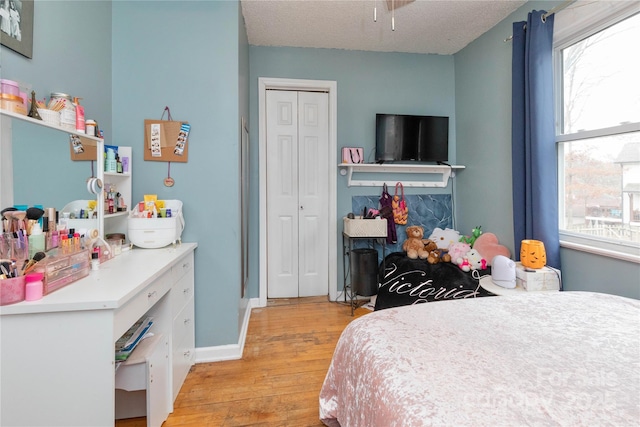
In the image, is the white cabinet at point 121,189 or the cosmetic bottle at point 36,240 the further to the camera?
the white cabinet at point 121,189

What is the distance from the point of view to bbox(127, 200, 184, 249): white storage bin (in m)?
1.83

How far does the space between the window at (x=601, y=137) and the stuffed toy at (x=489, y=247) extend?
49 cm

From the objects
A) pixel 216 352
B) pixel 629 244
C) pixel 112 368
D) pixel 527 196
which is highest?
pixel 527 196

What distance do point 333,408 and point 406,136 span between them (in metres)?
2.58

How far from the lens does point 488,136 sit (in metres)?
2.82

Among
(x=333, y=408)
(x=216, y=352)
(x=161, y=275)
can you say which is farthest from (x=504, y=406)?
(x=216, y=352)

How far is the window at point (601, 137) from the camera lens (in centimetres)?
172

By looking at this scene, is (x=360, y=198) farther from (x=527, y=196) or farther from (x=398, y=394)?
(x=398, y=394)

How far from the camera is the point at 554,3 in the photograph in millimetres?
2139

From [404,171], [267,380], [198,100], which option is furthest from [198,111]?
[404,171]

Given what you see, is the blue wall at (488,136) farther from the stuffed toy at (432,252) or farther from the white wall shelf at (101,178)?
the white wall shelf at (101,178)

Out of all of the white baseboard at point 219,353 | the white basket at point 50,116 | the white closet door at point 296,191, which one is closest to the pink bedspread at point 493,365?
the white baseboard at point 219,353

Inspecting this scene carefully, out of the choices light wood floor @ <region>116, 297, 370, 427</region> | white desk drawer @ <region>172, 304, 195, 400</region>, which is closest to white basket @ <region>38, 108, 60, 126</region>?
white desk drawer @ <region>172, 304, 195, 400</region>

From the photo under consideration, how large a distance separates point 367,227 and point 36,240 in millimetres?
2298
